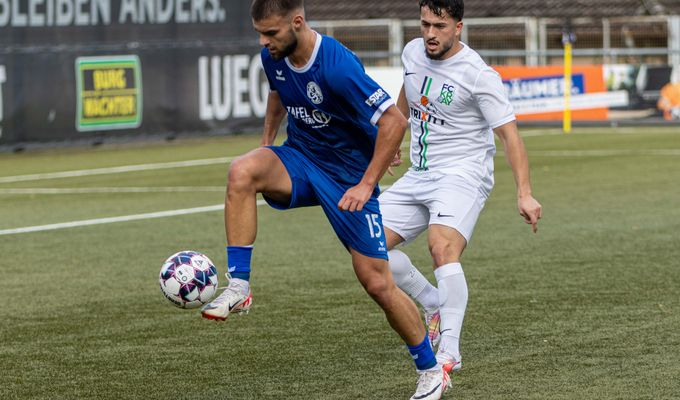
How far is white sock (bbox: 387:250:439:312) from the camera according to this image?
782cm

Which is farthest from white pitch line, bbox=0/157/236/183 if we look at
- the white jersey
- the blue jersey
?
the blue jersey

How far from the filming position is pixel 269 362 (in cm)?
771

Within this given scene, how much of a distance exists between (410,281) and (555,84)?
21.4 metres

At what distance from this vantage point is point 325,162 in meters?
6.66

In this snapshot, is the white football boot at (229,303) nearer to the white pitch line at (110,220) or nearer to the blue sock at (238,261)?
the blue sock at (238,261)

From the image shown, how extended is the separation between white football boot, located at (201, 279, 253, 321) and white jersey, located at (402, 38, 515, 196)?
1.76 metres

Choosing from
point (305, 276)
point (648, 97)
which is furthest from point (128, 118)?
point (305, 276)

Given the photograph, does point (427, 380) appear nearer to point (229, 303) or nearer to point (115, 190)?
point (229, 303)

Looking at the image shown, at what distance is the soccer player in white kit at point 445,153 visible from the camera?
749 centimetres

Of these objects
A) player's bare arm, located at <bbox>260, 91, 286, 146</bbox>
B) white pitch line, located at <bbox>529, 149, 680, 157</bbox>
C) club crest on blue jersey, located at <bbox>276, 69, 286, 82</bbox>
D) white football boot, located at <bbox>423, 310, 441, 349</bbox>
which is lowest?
white pitch line, located at <bbox>529, 149, 680, 157</bbox>

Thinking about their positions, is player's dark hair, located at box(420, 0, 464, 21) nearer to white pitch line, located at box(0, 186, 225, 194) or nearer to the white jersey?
the white jersey

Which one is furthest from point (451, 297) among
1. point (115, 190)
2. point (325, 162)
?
point (115, 190)

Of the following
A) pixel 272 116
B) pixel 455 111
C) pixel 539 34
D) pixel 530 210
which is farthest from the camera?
pixel 539 34

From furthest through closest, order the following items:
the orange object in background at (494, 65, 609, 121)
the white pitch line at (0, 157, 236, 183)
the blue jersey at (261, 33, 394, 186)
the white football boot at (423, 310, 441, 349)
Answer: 1. the orange object in background at (494, 65, 609, 121)
2. the white pitch line at (0, 157, 236, 183)
3. the white football boot at (423, 310, 441, 349)
4. the blue jersey at (261, 33, 394, 186)
